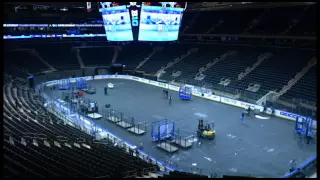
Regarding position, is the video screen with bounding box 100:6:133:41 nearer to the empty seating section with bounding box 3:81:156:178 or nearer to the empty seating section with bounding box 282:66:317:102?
the empty seating section with bounding box 282:66:317:102

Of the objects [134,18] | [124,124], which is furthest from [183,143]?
[134,18]

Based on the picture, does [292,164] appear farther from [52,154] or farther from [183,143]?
[52,154]

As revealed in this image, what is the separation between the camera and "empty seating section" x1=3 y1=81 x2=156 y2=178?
37.3 ft

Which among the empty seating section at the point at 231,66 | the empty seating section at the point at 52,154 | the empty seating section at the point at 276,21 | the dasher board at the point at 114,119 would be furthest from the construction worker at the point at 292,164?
the empty seating section at the point at 276,21

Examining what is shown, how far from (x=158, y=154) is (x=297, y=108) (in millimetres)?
15515

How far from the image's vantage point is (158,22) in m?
44.2

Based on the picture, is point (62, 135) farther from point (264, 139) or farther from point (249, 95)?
point (249, 95)

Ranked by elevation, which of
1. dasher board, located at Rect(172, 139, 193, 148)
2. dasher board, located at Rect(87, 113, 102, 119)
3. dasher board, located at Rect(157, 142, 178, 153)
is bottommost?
dasher board, located at Rect(87, 113, 102, 119)

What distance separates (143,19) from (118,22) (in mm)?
3956

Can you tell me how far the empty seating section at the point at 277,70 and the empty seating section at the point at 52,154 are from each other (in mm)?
23176

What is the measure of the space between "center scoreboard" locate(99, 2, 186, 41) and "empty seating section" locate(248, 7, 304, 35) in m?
12.6

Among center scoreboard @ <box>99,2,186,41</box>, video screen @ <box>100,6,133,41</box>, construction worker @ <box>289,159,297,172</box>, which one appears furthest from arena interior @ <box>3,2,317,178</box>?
video screen @ <box>100,6,133,41</box>

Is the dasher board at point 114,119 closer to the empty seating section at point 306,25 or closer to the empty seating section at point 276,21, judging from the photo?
the empty seating section at point 306,25

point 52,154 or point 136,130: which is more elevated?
point 52,154
